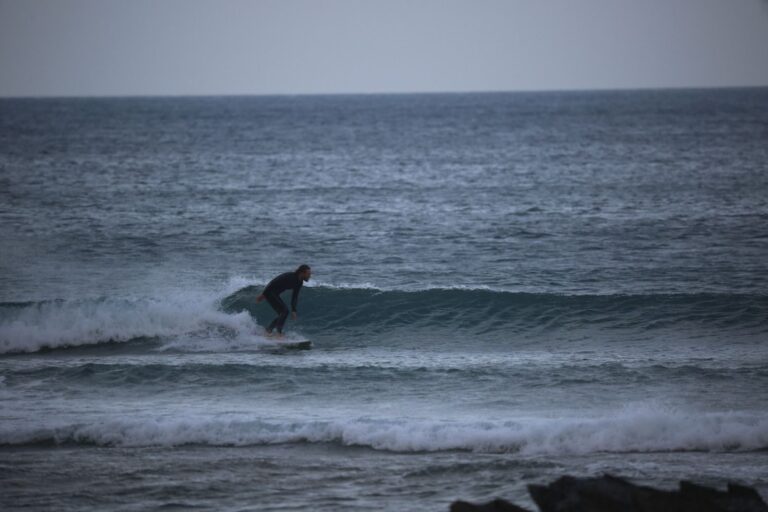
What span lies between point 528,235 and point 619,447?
16.7m

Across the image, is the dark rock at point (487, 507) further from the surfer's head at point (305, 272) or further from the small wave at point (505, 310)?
the small wave at point (505, 310)

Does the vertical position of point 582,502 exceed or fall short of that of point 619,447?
it exceeds it

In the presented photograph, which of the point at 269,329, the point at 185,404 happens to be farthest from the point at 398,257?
the point at 185,404

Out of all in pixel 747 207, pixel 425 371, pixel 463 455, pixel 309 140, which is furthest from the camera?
pixel 309 140

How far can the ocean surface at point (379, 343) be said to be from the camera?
10.8m

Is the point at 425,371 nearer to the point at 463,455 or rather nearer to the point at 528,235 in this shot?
the point at 463,455

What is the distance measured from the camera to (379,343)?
18219 millimetres

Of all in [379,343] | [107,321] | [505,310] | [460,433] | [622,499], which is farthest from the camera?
[505,310]

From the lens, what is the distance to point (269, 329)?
17562 mm

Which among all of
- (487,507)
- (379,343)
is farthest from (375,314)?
(487,507)

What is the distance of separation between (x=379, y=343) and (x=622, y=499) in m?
11.0

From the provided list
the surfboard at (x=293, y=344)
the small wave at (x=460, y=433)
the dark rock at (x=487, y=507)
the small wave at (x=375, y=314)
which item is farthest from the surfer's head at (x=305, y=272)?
the dark rock at (x=487, y=507)

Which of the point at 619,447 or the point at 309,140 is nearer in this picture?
the point at 619,447

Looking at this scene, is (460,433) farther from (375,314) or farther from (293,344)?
(375,314)
